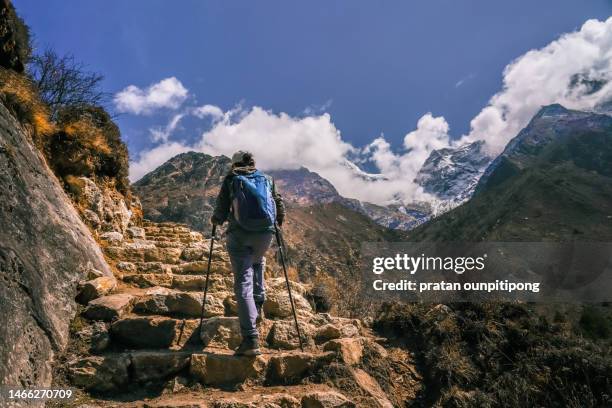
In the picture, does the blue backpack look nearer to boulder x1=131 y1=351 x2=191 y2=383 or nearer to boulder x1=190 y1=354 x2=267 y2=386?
boulder x1=190 y1=354 x2=267 y2=386

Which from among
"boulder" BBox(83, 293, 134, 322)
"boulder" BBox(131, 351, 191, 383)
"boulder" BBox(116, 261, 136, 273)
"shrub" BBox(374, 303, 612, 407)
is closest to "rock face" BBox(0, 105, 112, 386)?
"boulder" BBox(83, 293, 134, 322)

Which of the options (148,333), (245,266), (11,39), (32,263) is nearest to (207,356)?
(148,333)

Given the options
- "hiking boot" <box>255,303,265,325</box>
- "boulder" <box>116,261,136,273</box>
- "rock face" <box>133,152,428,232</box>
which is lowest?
"hiking boot" <box>255,303,265,325</box>

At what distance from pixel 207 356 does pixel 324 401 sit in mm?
1408

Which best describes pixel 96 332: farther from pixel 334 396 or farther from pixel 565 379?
pixel 565 379

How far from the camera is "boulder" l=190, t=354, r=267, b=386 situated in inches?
177

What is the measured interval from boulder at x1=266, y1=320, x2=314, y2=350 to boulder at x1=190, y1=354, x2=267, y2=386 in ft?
2.40

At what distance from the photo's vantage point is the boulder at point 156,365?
444cm

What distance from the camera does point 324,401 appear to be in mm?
4152

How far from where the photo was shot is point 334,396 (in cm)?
422

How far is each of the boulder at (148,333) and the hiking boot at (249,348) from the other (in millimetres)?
958

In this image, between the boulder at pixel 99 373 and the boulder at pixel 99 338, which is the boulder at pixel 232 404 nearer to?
the boulder at pixel 99 373

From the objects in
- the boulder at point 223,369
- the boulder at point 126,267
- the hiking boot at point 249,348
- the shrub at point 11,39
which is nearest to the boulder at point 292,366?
the boulder at point 223,369

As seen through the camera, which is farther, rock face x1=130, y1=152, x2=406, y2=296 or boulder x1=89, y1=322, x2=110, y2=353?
rock face x1=130, y1=152, x2=406, y2=296
